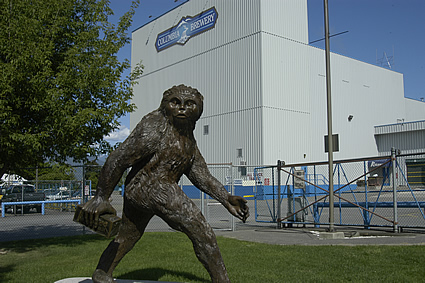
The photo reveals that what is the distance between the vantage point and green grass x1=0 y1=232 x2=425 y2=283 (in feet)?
18.2

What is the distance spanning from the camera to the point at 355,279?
5336 mm

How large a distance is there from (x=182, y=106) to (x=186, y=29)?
27.9m

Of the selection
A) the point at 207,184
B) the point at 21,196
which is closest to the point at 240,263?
the point at 207,184

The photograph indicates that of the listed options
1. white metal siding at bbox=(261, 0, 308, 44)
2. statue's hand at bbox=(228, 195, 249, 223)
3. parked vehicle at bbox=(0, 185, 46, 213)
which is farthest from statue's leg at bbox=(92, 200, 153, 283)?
white metal siding at bbox=(261, 0, 308, 44)

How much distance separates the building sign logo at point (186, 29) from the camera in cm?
2817

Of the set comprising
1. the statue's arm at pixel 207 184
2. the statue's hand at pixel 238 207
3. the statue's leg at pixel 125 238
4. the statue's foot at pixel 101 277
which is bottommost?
the statue's foot at pixel 101 277

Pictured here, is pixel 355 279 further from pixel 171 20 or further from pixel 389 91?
pixel 389 91

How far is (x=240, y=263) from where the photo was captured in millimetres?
6492

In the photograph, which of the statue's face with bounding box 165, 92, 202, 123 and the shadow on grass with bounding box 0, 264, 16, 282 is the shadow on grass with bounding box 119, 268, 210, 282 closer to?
the shadow on grass with bounding box 0, 264, 16, 282

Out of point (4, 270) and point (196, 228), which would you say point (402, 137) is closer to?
point (4, 270)

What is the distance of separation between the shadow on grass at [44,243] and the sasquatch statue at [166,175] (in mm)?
6332

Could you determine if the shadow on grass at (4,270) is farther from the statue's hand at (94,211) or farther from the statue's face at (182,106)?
the statue's face at (182,106)

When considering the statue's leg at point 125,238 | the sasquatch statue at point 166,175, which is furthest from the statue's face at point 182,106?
the statue's leg at point 125,238

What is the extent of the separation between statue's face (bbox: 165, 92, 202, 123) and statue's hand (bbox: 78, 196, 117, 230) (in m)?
0.92
